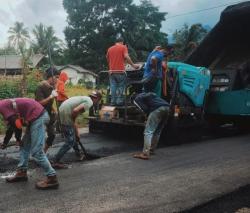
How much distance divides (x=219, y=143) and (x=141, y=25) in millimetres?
40549

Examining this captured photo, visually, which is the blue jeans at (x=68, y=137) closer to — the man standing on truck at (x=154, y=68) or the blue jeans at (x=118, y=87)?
the man standing on truck at (x=154, y=68)

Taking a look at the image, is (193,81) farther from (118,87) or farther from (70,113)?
(70,113)

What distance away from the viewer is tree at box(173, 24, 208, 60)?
40.1 feet

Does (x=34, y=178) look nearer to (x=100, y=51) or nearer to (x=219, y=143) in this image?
(x=219, y=143)

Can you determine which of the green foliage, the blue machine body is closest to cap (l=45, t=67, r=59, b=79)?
the blue machine body

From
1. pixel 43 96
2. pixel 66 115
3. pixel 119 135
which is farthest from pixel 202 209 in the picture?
pixel 119 135

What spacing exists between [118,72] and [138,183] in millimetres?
4001

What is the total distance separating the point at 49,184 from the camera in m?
5.75

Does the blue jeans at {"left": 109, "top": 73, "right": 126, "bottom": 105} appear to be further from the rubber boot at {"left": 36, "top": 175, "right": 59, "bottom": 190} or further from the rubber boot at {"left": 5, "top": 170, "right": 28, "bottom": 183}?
the rubber boot at {"left": 36, "top": 175, "right": 59, "bottom": 190}

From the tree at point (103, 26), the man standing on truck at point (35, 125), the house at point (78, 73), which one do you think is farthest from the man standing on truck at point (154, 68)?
the house at point (78, 73)

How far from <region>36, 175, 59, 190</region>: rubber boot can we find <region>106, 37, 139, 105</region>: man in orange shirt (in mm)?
4051

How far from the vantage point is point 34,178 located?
634 centimetres

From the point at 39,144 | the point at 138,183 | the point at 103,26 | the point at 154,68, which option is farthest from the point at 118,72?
the point at 103,26

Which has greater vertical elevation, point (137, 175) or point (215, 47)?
point (215, 47)
